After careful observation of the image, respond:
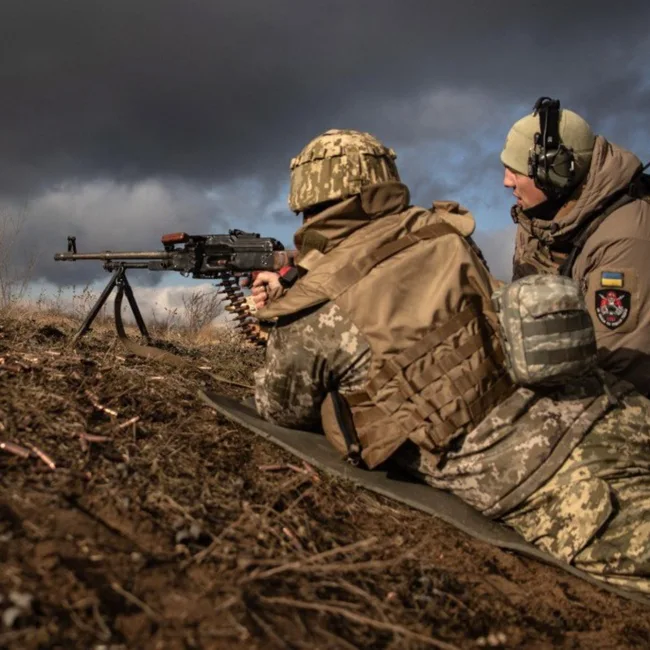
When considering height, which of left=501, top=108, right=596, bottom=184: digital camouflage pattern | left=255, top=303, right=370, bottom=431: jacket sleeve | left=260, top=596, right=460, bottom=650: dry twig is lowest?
left=260, top=596, right=460, bottom=650: dry twig

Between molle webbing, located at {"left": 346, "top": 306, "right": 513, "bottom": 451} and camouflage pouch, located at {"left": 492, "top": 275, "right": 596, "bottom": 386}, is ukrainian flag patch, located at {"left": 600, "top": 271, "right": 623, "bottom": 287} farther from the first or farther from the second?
molle webbing, located at {"left": 346, "top": 306, "right": 513, "bottom": 451}

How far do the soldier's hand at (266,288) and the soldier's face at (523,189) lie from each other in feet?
6.80

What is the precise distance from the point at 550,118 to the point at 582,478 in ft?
9.58

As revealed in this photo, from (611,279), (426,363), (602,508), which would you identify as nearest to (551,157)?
(611,279)

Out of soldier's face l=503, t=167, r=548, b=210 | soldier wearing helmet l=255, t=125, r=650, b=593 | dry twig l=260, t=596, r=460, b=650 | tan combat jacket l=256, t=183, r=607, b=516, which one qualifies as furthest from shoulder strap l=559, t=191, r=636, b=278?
dry twig l=260, t=596, r=460, b=650

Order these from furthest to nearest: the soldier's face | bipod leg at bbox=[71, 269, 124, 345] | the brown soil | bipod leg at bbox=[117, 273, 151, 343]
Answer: bipod leg at bbox=[117, 273, 151, 343]
bipod leg at bbox=[71, 269, 124, 345]
the soldier's face
the brown soil

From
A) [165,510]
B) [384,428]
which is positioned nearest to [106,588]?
[165,510]

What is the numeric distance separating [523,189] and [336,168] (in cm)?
221

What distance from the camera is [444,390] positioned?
11.8ft

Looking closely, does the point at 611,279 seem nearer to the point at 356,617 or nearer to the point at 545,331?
the point at 545,331

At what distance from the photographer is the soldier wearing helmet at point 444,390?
347 cm

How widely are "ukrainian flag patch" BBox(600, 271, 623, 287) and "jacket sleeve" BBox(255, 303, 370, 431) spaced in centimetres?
201

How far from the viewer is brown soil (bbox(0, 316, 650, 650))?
7.36 feet

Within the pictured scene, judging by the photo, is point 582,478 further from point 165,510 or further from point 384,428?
point 165,510
